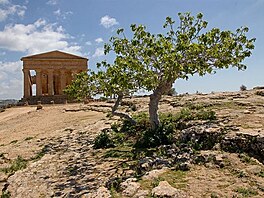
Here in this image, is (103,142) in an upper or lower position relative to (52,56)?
lower

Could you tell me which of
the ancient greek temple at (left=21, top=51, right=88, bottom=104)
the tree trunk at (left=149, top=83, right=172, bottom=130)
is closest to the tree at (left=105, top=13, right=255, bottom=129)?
the tree trunk at (left=149, top=83, right=172, bottom=130)

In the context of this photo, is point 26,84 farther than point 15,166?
Yes

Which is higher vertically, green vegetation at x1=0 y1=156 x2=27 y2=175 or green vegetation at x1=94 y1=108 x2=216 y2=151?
green vegetation at x1=94 y1=108 x2=216 y2=151

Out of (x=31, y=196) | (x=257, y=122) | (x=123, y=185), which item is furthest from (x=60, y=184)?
(x=257, y=122)

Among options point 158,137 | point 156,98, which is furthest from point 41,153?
point 156,98

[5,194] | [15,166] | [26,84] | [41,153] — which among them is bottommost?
[5,194]

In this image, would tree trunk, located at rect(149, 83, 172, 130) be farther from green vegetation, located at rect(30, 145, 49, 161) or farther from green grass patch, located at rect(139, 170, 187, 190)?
green vegetation, located at rect(30, 145, 49, 161)

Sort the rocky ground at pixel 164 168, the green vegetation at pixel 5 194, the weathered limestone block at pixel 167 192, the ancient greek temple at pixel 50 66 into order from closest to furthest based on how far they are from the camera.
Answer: the weathered limestone block at pixel 167 192 < the rocky ground at pixel 164 168 < the green vegetation at pixel 5 194 < the ancient greek temple at pixel 50 66

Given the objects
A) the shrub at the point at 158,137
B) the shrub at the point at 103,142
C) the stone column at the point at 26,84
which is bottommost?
the shrub at the point at 103,142

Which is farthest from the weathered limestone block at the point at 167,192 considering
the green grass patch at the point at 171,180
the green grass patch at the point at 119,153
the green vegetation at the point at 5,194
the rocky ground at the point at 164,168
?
the green vegetation at the point at 5,194

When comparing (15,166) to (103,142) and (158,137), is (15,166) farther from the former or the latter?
(158,137)

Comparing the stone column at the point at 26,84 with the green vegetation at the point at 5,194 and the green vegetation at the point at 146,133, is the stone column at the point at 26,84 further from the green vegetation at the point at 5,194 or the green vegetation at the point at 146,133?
the green vegetation at the point at 5,194

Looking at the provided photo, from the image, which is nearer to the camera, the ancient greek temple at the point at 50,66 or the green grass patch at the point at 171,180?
the green grass patch at the point at 171,180

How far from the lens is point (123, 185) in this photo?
731 cm
